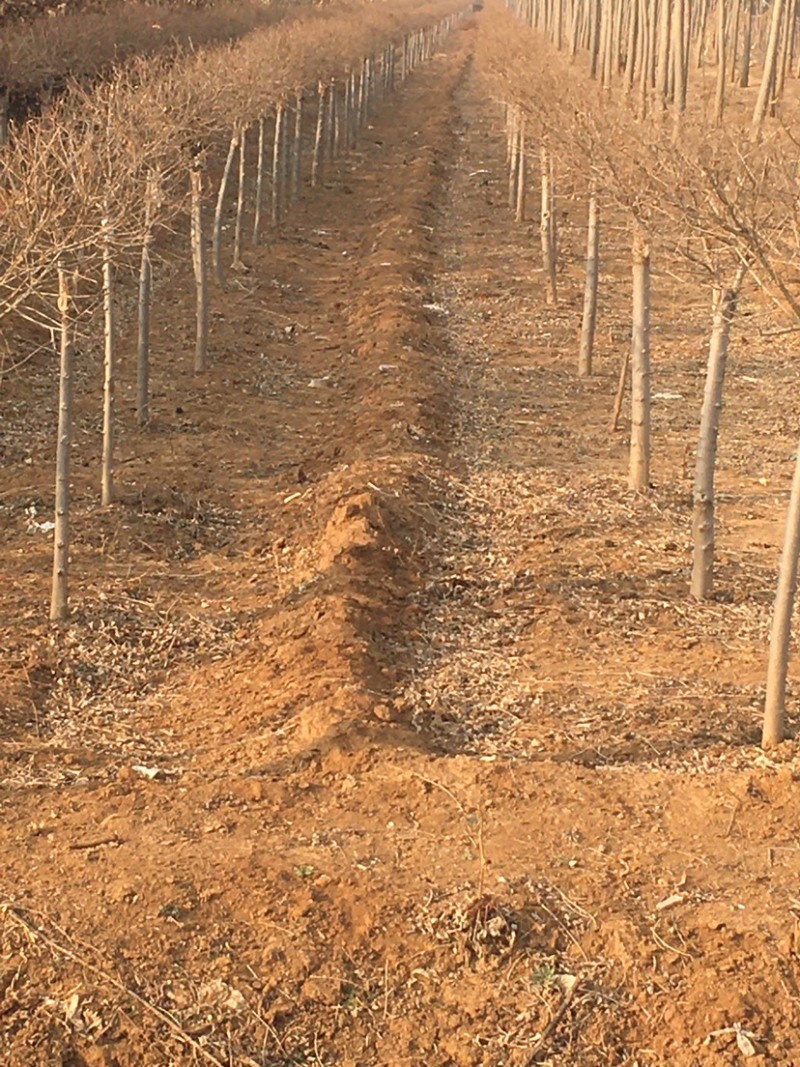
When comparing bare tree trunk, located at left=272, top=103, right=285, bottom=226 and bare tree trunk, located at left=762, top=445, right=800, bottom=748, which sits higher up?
Answer: bare tree trunk, located at left=762, top=445, right=800, bottom=748

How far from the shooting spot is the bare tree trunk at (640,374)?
13.1 metres

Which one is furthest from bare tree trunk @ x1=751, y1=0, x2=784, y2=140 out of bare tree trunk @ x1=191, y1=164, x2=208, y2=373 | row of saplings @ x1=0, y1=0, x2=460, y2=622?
bare tree trunk @ x1=191, y1=164, x2=208, y2=373

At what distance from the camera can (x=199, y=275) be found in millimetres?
17688

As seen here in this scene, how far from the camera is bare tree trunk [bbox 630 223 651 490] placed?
42.9ft

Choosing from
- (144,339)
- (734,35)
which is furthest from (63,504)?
(734,35)

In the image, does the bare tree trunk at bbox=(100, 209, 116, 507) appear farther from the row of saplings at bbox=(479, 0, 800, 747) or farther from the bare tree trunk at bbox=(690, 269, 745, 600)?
the bare tree trunk at bbox=(690, 269, 745, 600)

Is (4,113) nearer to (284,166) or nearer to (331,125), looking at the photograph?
(284,166)

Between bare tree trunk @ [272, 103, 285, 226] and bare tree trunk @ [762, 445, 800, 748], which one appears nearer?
bare tree trunk @ [762, 445, 800, 748]

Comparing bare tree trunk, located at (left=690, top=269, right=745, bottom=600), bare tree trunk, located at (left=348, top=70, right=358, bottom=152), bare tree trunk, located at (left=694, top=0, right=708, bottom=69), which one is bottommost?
bare tree trunk, located at (left=348, top=70, right=358, bottom=152)

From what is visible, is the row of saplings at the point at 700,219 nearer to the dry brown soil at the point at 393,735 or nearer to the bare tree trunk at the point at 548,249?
the dry brown soil at the point at 393,735

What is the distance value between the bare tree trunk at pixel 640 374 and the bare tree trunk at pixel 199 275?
6271 millimetres

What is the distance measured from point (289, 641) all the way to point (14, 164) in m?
5.19

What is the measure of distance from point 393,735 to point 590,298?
10.3 m

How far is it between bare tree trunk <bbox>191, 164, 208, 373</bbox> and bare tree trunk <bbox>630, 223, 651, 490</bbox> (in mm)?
6271
